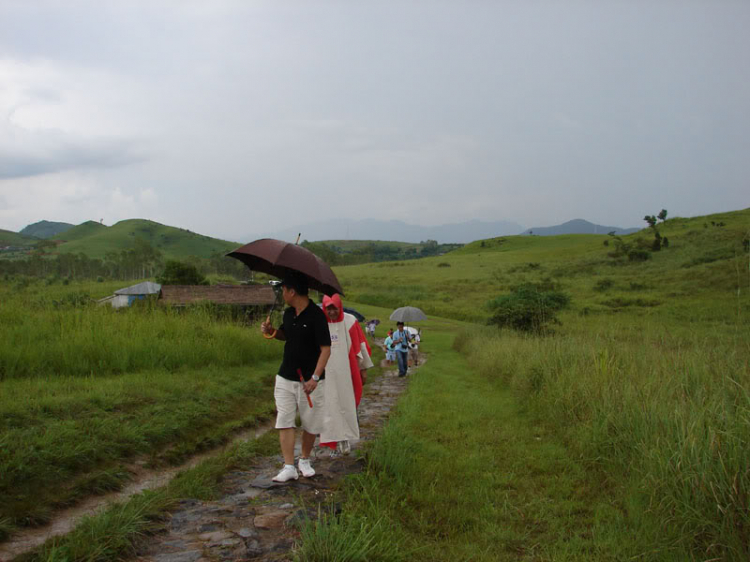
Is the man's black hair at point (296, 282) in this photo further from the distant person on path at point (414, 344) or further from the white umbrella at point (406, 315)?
the white umbrella at point (406, 315)

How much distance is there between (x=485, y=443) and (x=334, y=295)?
3.41 metres

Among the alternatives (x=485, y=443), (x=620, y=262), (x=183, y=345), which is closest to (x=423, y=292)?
(x=620, y=262)

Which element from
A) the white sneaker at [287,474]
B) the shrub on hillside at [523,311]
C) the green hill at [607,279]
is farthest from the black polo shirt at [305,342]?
the green hill at [607,279]

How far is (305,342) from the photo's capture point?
5.65 meters

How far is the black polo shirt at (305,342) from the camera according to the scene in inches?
221

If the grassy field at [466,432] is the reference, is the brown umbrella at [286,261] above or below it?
above

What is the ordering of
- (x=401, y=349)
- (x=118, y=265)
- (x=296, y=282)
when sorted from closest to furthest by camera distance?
(x=296, y=282), (x=401, y=349), (x=118, y=265)

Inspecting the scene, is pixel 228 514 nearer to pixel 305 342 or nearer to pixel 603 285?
pixel 305 342

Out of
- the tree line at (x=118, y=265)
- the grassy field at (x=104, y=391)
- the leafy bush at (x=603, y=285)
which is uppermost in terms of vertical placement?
the tree line at (x=118, y=265)

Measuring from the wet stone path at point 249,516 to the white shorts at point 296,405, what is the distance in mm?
590

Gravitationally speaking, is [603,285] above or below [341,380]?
below

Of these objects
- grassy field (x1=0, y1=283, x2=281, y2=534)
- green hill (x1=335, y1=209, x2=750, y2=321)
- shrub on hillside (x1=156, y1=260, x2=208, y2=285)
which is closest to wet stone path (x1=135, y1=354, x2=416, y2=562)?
grassy field (x1=0, y1=283, x2=281, y2=534)

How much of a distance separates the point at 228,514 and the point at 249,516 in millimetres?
202

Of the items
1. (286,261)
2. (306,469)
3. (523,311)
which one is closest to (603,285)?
(523,311)
